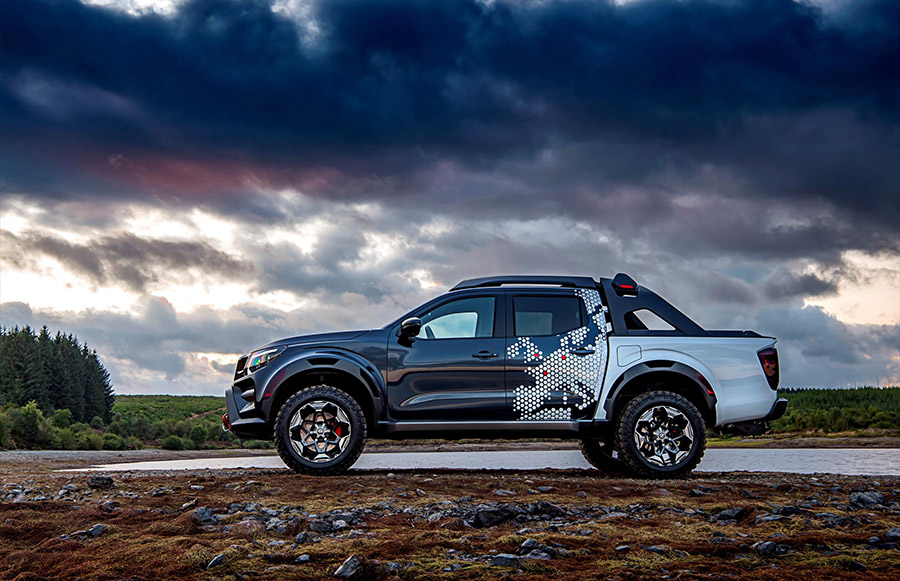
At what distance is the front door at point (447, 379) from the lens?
842 centimetres

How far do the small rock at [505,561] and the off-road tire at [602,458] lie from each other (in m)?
5.92

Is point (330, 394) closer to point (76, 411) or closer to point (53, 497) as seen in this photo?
point (53, 497)

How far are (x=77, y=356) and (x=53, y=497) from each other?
10424 centimetres

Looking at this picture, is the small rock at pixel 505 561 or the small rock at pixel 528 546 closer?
the small rock at pixel 505 561

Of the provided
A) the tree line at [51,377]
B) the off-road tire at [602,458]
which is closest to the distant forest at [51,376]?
the tree line at [51,377]

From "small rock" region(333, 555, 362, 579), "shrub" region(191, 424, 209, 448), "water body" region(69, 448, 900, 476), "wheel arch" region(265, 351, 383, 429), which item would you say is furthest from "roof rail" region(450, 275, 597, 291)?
"shrub" region(191, 424, 209, 448)

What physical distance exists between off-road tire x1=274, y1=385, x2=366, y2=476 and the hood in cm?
65

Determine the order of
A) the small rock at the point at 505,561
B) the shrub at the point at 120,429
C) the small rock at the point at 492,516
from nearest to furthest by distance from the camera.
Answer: the small rock at the point at 505,561 < the small rock at the point at 492,516 < the shrub at the point at 120,429

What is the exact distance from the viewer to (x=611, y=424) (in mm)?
8555

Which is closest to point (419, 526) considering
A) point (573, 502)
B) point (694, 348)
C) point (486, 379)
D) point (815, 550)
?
point (573, 502)

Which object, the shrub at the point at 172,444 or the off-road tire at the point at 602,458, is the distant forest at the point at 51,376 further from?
the off-road tire at the point at 602,458

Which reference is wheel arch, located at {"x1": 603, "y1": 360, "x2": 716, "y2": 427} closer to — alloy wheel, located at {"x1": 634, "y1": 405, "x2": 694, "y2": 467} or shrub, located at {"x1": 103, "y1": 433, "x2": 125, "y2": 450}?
alloy wheel, located at {"x1": 634, "y1": 405, "x2": 694, "y2": 467}

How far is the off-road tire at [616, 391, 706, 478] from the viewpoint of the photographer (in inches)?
329

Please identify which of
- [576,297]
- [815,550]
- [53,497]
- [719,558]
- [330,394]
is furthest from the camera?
[576,297]
